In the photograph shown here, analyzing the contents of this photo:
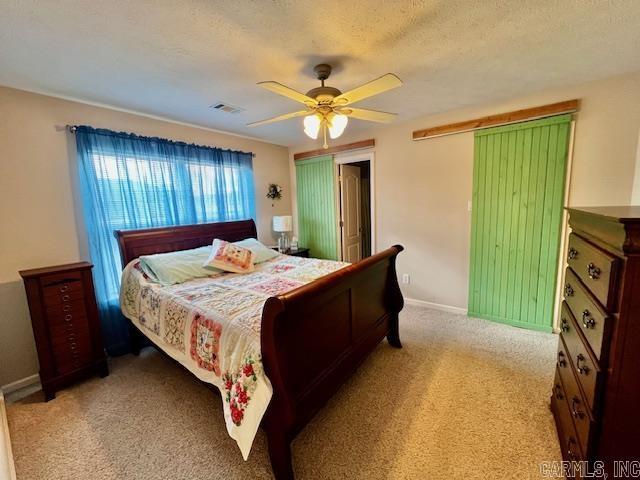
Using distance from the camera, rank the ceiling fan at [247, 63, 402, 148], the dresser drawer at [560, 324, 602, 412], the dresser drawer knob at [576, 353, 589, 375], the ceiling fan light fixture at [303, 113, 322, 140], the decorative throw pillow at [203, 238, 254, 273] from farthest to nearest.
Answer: the decorative throw pillow at [203, 238, 254, 273]
the ceiling fan light fixture at [303, 113, 322, 140]
the ceiling fan at [247, 63, 402, 148]
the dresser drawer knob at [576, 353, 589, 375]
the dresser drawer at [560, 324, 602, 412]

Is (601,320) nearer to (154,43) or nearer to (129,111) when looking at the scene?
(154,43)

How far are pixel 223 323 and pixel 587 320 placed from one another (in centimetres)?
185

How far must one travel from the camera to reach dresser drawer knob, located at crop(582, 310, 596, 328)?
1.14m

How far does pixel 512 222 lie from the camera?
2.85 m

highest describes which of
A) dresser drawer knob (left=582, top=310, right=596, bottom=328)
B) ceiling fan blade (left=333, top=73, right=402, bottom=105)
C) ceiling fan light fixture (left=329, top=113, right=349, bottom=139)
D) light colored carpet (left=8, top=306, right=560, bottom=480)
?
ceiling fan blade (left=333, top=73, right=402, bottom=105)

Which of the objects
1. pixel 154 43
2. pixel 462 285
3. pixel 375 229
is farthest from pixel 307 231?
pixel 154 43

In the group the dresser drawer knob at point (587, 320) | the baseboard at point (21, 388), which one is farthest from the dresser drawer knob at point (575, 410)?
the baseboard at point (21, 388)

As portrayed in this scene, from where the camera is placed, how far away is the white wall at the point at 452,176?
2295mm

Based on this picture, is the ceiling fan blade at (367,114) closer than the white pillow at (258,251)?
Yes

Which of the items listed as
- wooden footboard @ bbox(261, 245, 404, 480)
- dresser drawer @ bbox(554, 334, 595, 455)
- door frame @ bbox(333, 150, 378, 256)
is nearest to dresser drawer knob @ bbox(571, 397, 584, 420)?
dresser drawer @ bbox(554, 334, 595, 455)

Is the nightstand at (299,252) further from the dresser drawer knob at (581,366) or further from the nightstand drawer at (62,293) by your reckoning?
the dresser drawer knob at (581,366)

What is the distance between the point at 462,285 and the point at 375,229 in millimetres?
1326

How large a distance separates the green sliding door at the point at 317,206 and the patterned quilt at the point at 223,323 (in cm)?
145

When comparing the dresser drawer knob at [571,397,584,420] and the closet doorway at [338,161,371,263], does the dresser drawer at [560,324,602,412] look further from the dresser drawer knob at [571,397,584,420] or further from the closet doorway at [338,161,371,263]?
the closet doorway at [338,161,371,263]
